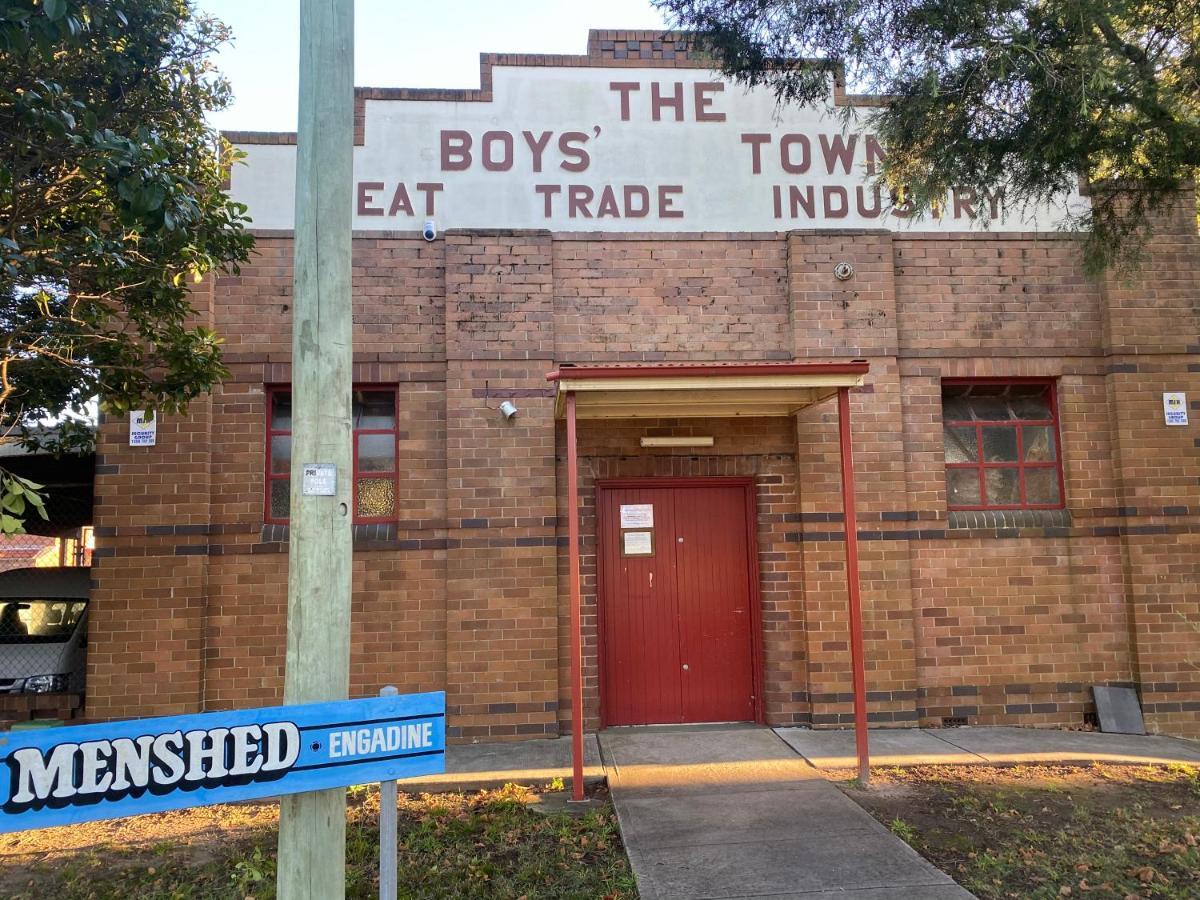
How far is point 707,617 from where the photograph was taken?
7.71 m

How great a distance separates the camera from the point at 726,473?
7723 mm

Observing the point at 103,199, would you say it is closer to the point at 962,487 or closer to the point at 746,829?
the point at 746,829

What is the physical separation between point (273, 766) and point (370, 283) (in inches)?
215

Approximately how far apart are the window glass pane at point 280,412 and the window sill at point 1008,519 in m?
6.58

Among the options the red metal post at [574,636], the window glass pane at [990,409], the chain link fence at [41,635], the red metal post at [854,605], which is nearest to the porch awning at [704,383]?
the red metal post at [574,636]

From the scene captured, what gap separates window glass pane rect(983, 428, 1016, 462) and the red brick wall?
0.49m

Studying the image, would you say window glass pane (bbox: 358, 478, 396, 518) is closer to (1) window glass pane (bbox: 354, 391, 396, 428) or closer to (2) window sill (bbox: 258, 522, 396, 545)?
(2) window sill (bbox: 258, 522, 396, 545)

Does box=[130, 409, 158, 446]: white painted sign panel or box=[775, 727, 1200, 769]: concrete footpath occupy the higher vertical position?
box=[130, 409, 158, 446]: white painted sign panel

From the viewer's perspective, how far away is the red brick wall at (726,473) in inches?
288

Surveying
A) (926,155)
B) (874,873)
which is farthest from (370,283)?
(874,873)

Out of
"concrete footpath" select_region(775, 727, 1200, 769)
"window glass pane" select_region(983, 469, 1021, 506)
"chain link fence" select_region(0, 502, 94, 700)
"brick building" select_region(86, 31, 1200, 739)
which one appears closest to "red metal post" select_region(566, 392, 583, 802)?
"brick building" select_region(86, 31, 1200, 739)

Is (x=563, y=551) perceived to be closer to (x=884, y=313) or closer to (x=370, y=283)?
(x=370, y=283)

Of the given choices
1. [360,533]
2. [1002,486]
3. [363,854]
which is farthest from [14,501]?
[1002,486]

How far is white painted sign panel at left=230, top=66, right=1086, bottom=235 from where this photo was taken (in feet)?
26.1
